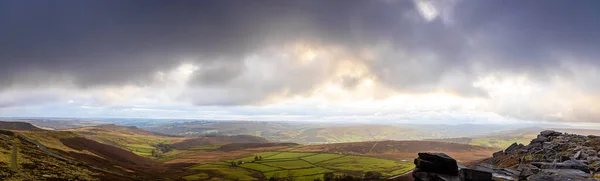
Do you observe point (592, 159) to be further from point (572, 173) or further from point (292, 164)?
point (292, 164)

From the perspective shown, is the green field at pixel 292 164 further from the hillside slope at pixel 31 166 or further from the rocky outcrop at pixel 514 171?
the rocky outcrop at pixel 514 171

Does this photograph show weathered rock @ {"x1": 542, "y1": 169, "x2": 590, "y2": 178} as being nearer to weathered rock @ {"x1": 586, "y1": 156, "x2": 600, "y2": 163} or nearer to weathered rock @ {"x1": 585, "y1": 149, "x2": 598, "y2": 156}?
weathered rock @ {"x1": 586, "y1": 156, "x2": 600, "y2": 163}

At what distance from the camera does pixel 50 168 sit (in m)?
89.5

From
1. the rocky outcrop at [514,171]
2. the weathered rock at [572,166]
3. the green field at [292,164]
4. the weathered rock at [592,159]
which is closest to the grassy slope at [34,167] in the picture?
the green field at [292,164]

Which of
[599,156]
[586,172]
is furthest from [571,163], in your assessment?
[599,156]

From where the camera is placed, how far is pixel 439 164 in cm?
3747

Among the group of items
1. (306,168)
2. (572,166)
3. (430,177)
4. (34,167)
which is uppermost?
(572,166)

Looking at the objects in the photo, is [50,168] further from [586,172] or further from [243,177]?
[586,172]

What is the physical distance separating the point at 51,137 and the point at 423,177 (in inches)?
7345

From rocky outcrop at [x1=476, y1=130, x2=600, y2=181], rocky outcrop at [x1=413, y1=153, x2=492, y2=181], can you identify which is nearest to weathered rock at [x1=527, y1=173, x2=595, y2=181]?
rocky outcrop at [x1=476, y1=130, x2=600, y2=181]

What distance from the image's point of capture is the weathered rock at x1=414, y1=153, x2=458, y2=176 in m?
37.1

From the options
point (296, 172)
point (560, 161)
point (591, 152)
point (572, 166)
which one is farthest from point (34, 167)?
point (591, 152)

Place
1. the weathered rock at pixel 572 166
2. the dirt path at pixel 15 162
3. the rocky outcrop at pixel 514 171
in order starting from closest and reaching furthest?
the rocky outcrop at pixel 514 171
the weathered rock at pixel 572 166
the dirt path at pixel 15 162

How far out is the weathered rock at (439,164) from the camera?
122 feet
